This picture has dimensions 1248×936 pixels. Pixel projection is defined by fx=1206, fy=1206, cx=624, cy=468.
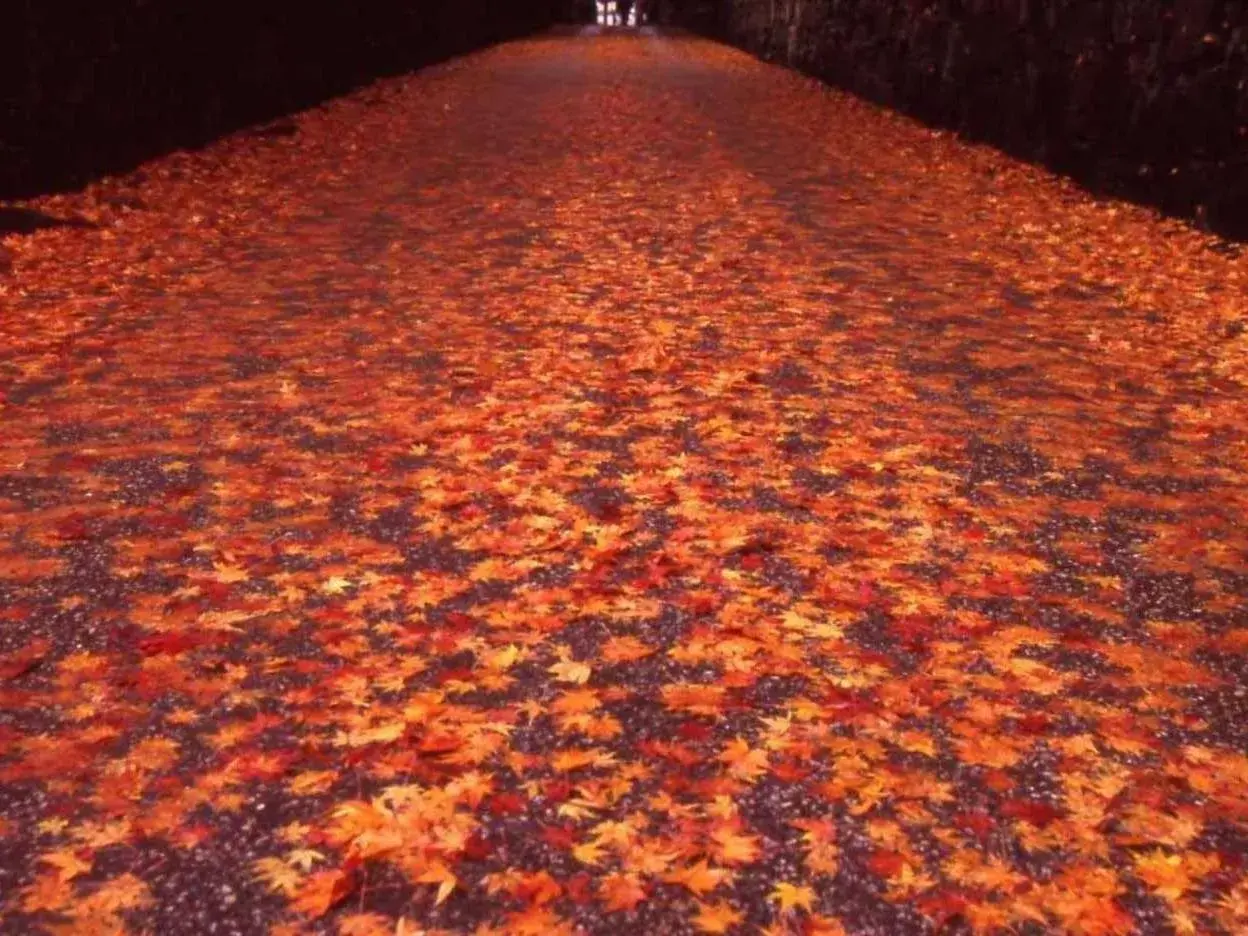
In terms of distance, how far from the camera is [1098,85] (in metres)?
11.5

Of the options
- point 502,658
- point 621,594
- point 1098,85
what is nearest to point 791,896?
point 502,658

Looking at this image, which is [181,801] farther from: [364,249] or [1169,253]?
[1169,253]

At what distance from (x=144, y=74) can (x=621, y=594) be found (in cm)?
966

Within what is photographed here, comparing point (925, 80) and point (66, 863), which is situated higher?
point (925, 80)

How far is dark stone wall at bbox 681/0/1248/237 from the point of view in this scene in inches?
378

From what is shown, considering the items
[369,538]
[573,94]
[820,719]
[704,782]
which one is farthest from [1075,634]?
[573,94]

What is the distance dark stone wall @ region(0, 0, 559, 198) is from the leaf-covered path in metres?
1.78

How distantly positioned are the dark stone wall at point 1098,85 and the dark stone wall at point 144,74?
8158 millimetres

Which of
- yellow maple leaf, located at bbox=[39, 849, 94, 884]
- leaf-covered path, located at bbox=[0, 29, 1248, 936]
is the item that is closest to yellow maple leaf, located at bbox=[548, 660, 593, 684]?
leaf-covered path, located at bbox=[0, 29, 1248, 936]

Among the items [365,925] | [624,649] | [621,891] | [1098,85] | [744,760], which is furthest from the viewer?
[1098,85]

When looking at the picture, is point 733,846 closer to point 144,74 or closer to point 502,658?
point 502,658

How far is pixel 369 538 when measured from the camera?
4.47 m

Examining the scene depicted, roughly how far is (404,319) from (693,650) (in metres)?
4.13

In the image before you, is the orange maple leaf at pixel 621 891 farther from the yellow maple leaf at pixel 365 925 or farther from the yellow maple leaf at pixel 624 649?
the yellow maple leaf at pixel 624 649
